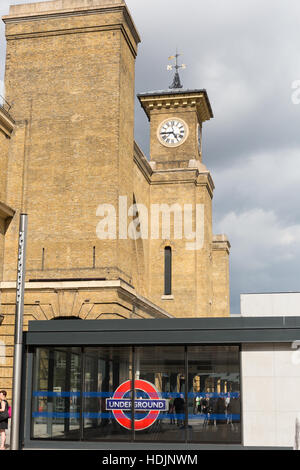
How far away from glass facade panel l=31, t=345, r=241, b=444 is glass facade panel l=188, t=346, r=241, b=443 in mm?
29

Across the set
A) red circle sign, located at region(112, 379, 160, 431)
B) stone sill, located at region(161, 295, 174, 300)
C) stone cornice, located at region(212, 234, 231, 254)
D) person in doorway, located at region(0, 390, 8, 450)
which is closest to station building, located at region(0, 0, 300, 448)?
red circle sign, located at region(112, 379, 160, 431)

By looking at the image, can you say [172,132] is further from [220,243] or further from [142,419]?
[142,419]

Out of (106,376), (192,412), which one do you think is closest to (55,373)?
(106,376)

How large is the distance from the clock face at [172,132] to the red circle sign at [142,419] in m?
29.1

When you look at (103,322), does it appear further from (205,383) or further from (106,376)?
(205,383)

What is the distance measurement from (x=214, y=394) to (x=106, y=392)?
10.9ft

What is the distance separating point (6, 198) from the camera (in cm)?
2850

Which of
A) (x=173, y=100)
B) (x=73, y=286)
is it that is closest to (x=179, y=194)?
(x=173, y=100)

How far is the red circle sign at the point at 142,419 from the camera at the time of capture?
19891 millimetres

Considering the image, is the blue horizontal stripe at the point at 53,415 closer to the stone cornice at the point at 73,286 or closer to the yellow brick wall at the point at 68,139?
the stone cornice at the point at 73,286

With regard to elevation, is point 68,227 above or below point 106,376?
above

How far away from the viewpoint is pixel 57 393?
2075 centimetres

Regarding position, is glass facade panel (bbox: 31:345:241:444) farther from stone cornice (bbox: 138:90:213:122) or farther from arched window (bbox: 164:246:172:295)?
stone cornice (bbox: 138:90:213:122)
